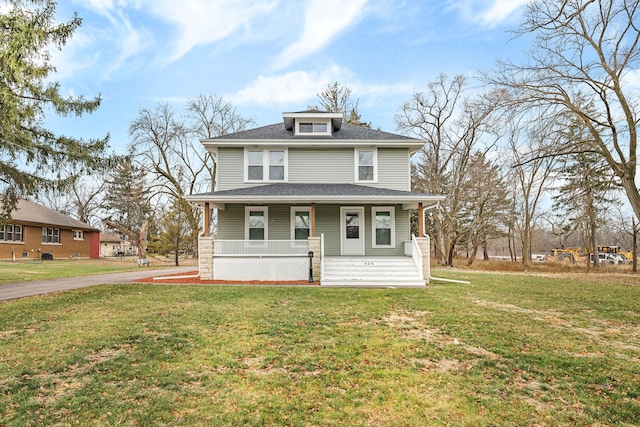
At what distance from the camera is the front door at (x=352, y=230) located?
1546cm

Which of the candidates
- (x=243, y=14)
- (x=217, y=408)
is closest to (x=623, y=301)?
(x=217, y=408)

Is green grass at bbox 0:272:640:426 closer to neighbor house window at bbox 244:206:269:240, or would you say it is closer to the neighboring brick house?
neighbor house window at bbox 244:206:269:240

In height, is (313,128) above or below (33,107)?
above

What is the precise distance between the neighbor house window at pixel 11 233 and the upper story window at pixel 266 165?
23181 millimetres

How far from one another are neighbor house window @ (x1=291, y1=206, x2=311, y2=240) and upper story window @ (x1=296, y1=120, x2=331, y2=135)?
375cm

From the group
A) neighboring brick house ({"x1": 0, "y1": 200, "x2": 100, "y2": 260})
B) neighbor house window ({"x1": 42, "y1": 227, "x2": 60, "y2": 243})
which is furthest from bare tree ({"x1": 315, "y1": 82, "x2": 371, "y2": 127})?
neighbor house window ({"x1": 42, "y1": 227, "x2": 60, "y2": 243})

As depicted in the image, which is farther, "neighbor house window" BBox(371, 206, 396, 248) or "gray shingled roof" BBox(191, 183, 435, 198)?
"neighbor house window" BBox(371, 206, 396, 248)

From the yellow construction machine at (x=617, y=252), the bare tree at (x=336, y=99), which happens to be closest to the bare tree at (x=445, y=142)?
the bare tree at (x=336, y=99)

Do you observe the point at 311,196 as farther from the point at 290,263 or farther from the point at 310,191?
the point at 290,263

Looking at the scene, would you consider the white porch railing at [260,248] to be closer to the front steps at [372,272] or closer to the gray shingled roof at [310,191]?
the front steps at [372,272]

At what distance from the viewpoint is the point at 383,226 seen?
15.7m

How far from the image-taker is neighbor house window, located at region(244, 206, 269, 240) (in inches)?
605

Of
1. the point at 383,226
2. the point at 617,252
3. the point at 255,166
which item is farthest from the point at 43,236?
the point at 617,252

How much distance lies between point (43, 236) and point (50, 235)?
0.91 m
